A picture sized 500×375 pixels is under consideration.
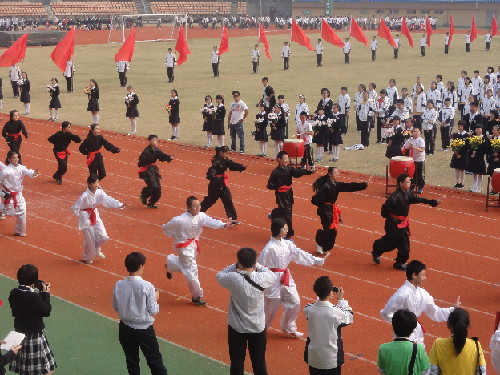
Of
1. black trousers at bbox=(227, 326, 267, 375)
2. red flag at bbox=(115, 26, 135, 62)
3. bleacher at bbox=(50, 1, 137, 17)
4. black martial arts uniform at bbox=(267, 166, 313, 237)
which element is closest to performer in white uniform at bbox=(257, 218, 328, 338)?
black trousers at bbox=(227, 326, 267, 375)

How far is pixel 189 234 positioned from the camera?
11.5 m

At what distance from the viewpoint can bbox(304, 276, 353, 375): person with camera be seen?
8.24 m

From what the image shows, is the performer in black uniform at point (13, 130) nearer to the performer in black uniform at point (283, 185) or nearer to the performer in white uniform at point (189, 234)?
the performer in black uniform at point (283, 185)

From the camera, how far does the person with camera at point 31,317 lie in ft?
28.2

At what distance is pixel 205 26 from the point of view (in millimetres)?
74062

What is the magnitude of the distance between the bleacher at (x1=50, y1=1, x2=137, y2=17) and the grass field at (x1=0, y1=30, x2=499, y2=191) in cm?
2198

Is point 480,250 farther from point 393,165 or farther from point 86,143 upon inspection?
point 86,143

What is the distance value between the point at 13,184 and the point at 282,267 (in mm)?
6692

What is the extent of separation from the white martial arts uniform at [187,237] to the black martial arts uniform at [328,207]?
9.72ft

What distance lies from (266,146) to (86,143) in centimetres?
665

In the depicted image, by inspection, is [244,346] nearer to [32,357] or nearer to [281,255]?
[281,255]

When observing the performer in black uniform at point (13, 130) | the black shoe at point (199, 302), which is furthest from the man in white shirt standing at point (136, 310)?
the performer in black uniform at point (13, 130)

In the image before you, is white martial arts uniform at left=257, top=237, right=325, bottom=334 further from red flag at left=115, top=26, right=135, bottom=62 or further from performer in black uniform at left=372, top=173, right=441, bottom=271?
red flag at left=115, top=26, right=135, bottom=62

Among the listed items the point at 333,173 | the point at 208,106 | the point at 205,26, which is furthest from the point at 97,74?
the point at 205,26
